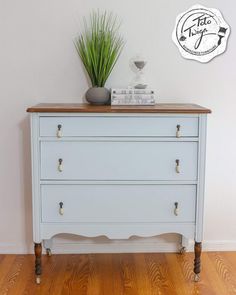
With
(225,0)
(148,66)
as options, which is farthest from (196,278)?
(225,0)

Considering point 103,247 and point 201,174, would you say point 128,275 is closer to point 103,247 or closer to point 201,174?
point 103,247

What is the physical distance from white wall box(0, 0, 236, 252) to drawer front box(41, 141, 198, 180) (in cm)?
47

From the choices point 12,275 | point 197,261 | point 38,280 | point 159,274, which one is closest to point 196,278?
point 197,261

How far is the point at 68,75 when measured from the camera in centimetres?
283

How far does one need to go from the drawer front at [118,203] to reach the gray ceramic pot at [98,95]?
1.71ft

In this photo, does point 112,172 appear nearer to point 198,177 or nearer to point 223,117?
point 198,177

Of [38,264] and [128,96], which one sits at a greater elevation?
[128,96]

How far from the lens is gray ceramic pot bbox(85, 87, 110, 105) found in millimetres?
2658

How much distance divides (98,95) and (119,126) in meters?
0.30

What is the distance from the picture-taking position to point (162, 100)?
2877 mm

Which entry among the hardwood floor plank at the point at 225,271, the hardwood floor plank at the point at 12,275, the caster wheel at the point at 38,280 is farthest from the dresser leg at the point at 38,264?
the hardwood floor plank at the point at 225,271

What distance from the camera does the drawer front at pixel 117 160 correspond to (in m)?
2.47

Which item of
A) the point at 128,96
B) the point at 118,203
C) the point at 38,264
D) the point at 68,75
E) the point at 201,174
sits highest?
the point at 68,75

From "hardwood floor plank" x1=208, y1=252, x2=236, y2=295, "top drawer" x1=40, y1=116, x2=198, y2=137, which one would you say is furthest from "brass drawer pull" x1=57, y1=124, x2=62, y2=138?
"hardwood floor plank" x1=208, y1=252, x2=236, y2=295
